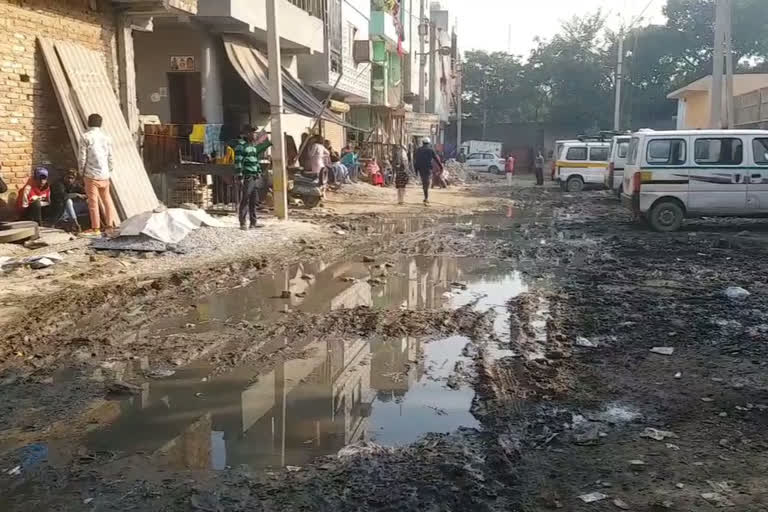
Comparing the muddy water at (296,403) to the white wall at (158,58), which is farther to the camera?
the white wall at (158,58)

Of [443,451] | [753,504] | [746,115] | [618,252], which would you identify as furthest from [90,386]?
[746,115]

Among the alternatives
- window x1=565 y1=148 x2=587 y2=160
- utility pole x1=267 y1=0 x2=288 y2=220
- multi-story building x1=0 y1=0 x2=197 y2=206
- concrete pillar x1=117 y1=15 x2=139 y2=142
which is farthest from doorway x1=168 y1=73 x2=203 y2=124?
window x1=565 y1=148 x2=587 y2=160

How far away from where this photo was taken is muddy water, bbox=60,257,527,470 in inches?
154

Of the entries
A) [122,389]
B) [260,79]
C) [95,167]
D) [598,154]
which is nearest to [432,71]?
[598,154]

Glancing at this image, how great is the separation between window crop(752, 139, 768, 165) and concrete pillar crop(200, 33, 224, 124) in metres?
11.8

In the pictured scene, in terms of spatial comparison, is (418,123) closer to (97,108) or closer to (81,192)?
(97,108)

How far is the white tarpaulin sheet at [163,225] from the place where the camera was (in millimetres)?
9641

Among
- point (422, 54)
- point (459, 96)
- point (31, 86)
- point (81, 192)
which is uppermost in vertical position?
point (422, 54)

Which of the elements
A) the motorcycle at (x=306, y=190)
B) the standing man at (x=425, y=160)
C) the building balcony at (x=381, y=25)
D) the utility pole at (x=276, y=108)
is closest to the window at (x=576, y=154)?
the standing man at (x=425, y=160)

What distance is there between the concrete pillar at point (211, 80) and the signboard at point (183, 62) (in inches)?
9.6

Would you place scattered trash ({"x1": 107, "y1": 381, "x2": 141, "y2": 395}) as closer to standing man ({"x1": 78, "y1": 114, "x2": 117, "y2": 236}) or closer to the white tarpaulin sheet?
the white tarpaulin sheet

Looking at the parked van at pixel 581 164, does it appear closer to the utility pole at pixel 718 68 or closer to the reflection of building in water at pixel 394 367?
the utility pole at pixel 718 68

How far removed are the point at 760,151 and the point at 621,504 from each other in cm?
1098

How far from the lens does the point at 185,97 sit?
56.7 feet
